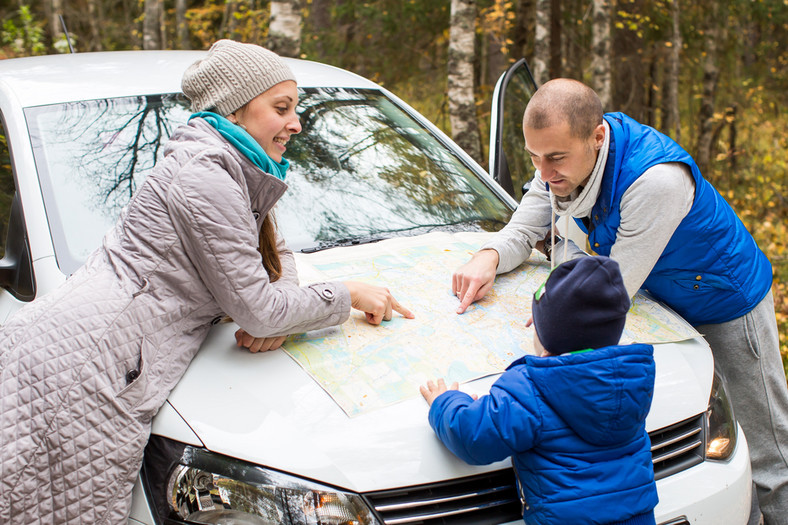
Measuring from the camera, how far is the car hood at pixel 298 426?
5.92ft

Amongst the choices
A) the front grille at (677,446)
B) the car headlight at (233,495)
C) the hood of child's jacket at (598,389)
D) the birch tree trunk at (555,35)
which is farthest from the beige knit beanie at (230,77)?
the birch tree trunk at (555,35)

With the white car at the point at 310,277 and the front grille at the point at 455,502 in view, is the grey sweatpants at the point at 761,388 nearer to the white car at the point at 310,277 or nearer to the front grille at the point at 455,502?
the white car at the point at 310,277

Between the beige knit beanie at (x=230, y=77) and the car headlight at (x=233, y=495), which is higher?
the beige knit beanie at (x=230, y=77)

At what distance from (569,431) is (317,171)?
1.70 metres

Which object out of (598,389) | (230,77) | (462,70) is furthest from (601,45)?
(598,389)

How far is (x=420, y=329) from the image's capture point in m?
2.34

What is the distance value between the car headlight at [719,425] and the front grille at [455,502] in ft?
2.48

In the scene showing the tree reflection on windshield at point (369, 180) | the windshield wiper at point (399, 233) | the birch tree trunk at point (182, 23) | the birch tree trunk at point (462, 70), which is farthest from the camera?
the birch tree trunk at point (182, 23)

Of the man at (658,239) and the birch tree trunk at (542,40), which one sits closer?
the man at (658,239)

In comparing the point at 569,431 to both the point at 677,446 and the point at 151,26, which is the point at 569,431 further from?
the point at 151,26

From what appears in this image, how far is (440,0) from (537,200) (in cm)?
850

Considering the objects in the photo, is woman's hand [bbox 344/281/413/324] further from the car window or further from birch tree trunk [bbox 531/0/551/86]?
birch tree trunk [bbox 531/0/551/86]

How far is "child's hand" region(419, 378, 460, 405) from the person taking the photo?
77.7 inches

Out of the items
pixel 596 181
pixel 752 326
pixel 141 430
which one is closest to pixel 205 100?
pixel 141 430
